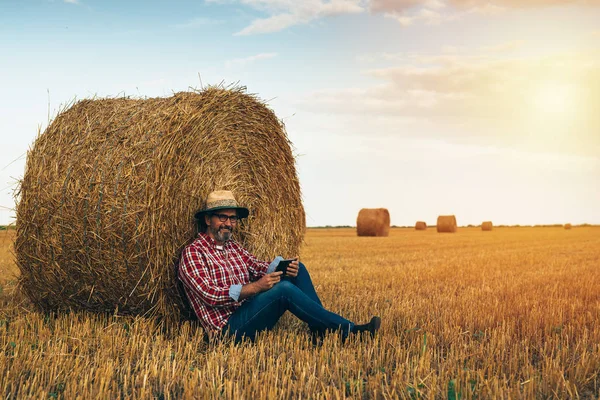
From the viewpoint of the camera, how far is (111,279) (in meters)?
5.63

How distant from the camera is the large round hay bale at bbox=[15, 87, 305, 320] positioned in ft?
17.8

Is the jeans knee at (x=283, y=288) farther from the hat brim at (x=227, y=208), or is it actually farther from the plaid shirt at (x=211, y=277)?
the hat brim at (x=227, y=208)

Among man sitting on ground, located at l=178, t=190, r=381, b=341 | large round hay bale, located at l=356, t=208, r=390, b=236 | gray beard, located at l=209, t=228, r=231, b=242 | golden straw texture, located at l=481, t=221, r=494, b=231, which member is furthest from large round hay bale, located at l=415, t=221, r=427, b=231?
gray beard, located at l=209, t=228, r=231, b=242

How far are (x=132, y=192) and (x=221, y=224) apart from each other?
938 mm

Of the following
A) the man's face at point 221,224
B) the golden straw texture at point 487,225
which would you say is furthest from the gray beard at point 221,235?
the golden straw texture at point 487,225

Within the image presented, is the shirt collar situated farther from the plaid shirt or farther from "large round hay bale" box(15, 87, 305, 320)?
"large round hay bale" box(15, 87, 305, 320)

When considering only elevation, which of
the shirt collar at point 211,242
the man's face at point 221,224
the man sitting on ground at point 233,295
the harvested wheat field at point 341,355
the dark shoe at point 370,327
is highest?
the man's face at point 221,224

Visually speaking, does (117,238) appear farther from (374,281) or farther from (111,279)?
(374,281)

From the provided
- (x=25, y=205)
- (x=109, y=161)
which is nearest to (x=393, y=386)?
(x=109, y=161)

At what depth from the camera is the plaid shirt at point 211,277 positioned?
5035 millimetres

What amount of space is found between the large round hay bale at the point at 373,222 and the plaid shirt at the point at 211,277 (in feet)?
83.8

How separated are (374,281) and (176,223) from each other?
5.06 meters

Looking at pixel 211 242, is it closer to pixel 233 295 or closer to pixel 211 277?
pixel 211 277

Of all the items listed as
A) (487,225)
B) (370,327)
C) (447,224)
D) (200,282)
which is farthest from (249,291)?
(487,225)
